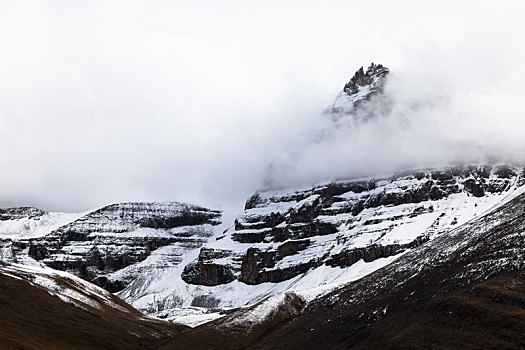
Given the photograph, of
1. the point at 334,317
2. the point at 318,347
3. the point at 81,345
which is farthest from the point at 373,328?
the point at 81,345

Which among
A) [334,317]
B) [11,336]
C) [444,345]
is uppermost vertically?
[11,336]

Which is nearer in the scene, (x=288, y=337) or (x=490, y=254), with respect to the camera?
(x=490, y=254)

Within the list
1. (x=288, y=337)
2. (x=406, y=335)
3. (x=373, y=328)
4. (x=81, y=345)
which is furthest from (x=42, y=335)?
(x=406, y=335)

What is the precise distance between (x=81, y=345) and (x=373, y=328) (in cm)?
8999

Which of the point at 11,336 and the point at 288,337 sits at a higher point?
the point at 11,336

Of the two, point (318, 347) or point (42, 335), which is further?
point (42, 335)

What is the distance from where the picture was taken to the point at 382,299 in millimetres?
185250

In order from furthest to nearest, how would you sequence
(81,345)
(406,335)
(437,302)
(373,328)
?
(81,345) < (373,328) < (437,302) < (406,335)

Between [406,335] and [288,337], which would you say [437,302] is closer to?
[406,335]

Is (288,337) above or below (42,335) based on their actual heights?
below

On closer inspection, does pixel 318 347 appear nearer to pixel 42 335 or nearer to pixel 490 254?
pixel 490 254

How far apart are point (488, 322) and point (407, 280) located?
6862 cm

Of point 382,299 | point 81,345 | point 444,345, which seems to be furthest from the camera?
point 81,345

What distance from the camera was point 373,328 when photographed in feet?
524
